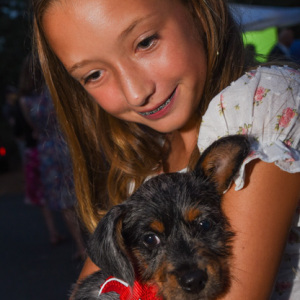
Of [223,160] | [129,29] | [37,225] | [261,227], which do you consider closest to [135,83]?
[129,29]

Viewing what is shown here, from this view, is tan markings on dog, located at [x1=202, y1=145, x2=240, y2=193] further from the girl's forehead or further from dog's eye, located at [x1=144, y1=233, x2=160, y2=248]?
the girl's forehead

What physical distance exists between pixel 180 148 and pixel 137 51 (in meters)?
0.84

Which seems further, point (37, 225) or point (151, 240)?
point (37, 225)

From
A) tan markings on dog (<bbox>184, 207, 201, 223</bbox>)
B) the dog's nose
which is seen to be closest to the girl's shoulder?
tan markings on dog (<bbox>184, 207, 201, 223</bbox>)

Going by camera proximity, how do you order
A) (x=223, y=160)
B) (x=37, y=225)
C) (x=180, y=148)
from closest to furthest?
(x=223, y=160) → (x=180, y=148) → (x=37, y=225)

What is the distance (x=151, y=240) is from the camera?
7.28 feet

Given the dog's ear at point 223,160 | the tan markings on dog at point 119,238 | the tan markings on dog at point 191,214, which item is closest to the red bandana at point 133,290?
the tan markings on dog at point 119,238

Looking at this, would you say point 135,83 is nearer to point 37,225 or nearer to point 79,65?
point 79,65

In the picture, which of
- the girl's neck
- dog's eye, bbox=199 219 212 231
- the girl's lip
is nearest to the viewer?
dog's eye, bbox=199 219 212 231

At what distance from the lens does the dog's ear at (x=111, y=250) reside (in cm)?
206

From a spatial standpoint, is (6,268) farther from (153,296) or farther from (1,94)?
(1,94)

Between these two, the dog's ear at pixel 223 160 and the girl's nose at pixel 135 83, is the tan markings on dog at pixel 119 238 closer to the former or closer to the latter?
the dog's ear at pixel 223 160

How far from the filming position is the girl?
6.31 feet

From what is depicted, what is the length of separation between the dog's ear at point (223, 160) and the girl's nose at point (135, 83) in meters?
0.43
